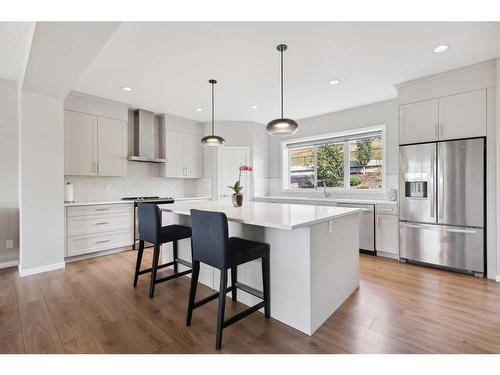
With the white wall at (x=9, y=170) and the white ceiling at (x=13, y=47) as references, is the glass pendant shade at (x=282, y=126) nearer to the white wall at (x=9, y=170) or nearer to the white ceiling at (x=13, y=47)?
the white ceiling at (x=13, y=47)

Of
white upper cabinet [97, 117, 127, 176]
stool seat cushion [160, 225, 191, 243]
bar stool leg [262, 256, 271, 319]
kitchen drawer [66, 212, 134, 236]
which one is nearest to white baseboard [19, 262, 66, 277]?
kitchen drawer [66, 212, 134, 236]

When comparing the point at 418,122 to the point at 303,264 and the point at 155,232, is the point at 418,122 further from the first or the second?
the point at 155,232

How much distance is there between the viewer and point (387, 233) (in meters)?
3.97

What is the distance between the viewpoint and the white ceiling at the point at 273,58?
238 centimetres

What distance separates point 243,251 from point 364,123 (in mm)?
3890

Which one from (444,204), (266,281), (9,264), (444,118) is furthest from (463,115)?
(9,264)

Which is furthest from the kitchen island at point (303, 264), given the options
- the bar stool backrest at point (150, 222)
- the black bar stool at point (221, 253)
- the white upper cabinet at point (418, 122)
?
the white upper cabinet at point (418, 122)

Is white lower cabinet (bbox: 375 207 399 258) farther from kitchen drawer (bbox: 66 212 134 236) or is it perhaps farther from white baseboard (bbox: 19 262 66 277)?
white baseboard (bbox: 19 262 66 277)

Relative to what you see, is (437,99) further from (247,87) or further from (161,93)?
(161,93)

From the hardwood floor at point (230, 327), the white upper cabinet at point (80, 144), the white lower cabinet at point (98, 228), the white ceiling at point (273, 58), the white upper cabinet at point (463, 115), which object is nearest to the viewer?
the hardwood floor at point (230, 327)

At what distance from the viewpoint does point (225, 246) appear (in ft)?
6.13

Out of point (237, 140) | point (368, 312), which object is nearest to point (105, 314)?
point (368, 312)

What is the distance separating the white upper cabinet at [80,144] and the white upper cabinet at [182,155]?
1320 mm

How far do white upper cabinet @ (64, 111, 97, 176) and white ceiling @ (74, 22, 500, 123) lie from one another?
0.50 metres
